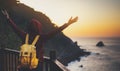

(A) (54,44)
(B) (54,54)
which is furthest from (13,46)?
(A) (54,44)

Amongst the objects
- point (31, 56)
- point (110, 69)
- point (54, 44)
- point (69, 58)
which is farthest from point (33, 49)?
point (69, 58)

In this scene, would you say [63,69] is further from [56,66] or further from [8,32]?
[8,32]

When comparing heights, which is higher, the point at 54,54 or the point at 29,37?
the point at 29,37

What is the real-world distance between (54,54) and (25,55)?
0.70 metres

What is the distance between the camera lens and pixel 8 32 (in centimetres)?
1903

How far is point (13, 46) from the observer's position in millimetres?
18891

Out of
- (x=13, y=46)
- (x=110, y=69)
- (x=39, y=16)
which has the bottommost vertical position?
(x=110, y=69)

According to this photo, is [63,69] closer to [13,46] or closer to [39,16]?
[13,46]

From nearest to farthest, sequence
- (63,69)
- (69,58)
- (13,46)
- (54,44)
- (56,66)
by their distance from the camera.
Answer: (63,69) < (56,66) < (13,46) < (54,44) < (69,58)

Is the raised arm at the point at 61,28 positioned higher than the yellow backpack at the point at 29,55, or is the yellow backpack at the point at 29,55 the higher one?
the raised arm at the point at 61,28

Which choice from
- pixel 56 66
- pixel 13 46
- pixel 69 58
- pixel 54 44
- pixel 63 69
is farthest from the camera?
pixel 69 58

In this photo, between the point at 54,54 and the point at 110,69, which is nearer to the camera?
the point at 54,54

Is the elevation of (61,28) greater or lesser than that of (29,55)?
greater

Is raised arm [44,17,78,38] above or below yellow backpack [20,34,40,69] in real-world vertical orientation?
above
